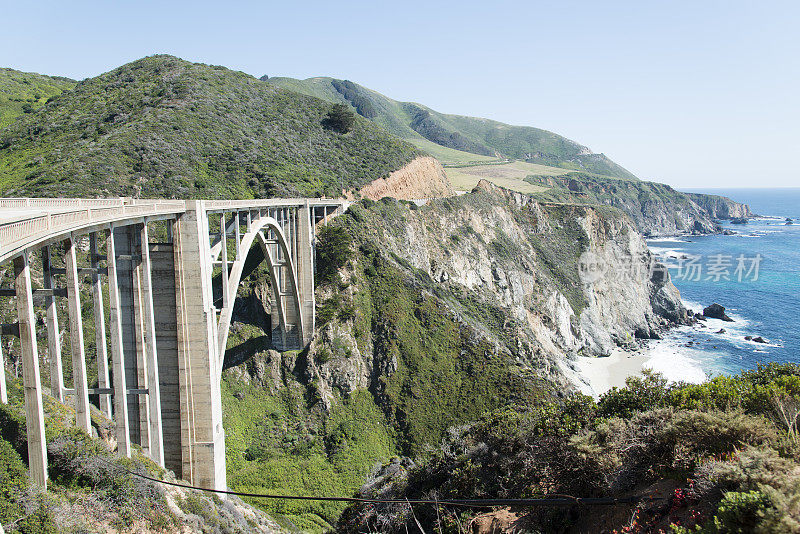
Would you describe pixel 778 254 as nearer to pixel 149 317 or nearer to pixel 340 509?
pixel 340 509

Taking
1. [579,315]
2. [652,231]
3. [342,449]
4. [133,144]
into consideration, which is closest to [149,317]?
[342,449]

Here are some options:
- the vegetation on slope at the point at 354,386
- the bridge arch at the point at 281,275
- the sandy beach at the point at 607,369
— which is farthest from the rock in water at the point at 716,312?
the bridge arch at the point at 281,275

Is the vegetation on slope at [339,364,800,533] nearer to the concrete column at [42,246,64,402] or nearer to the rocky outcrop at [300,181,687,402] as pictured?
the concrete column at [42,246,64,402]

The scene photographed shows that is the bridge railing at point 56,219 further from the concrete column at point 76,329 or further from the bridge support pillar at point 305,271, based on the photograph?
the bridge support pillar at point 305,271

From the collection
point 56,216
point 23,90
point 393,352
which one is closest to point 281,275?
point 393,352

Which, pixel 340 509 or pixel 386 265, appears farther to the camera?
pixel 386 265

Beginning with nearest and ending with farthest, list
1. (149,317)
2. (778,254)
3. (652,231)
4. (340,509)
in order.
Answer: (149,317) < (340,509) < (778,254) < (652,231)

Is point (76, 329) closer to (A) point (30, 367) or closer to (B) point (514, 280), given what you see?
(A) point (30, 367)
